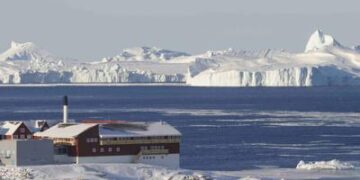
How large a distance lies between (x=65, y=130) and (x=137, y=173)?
7.41m

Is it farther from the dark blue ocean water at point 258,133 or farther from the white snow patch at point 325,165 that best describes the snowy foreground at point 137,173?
the dark blue ocean water at point 258,133

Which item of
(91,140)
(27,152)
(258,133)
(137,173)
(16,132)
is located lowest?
(258,133)

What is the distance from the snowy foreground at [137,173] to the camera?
59625mm

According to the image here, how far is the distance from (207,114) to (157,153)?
73.9 m

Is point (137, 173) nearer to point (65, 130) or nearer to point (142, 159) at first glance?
point (142, 159)

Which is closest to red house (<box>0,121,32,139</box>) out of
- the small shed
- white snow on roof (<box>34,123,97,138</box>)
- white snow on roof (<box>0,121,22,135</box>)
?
white snow on roof (<box>0,121,22,135</box>)

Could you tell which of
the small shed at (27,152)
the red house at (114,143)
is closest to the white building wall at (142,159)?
the red house at (114,143)

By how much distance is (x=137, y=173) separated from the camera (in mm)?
61594

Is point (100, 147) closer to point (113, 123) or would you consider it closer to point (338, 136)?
point (113, 123)

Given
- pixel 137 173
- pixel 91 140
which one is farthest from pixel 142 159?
pixel 137 173

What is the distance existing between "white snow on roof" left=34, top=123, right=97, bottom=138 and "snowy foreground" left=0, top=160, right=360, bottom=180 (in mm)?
3984

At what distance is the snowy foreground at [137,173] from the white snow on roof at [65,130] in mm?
3984

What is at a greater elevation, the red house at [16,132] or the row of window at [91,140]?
the red house at [16,132]

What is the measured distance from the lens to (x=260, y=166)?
236 ft
